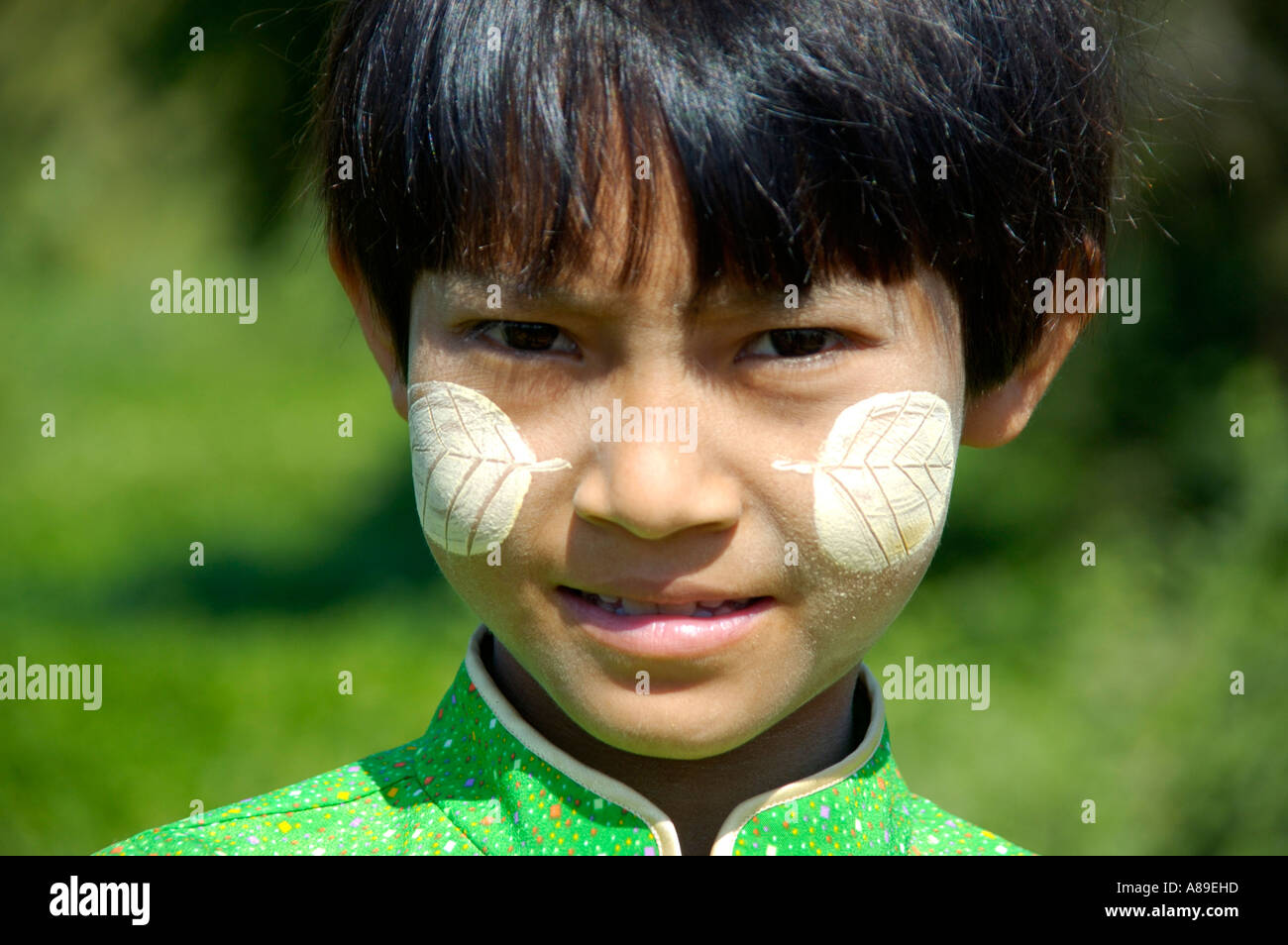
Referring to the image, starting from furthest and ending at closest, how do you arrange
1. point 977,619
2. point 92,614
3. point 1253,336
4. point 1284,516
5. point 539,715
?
point 92,614
point 977,619
point 1253,336
point 1284,516
point 539,715

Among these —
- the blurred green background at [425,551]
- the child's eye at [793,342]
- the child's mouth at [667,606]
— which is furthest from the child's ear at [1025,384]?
the blurred green background at [425,551]

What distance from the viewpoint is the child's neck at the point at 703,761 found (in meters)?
1.83

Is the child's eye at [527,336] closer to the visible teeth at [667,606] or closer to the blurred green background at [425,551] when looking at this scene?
the visible teeth at [667,606]

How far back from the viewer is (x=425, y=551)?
20.7 ft

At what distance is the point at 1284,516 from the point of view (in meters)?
4.32

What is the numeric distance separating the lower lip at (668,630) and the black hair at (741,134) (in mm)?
375

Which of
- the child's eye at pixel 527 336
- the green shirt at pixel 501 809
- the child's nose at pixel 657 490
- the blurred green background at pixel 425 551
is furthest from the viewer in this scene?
the blurred green background at pixel 425 551

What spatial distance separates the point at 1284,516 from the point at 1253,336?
717 millimetres

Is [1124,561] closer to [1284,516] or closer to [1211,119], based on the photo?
[1284,516]

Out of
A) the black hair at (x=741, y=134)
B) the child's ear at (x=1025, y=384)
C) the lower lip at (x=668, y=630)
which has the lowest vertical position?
the lower lip at (x=668, y=630)

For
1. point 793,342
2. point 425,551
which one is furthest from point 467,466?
point 425,551

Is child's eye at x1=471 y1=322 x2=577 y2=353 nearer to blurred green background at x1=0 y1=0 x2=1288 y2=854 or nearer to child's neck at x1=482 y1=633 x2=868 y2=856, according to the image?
child's neck at x1=482 y1=633 x2=868 y2=856
